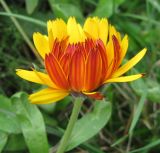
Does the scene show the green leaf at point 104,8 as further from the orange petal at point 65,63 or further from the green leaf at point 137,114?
the orange petal at point 65,63

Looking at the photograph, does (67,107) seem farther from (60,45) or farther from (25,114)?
(60,45)

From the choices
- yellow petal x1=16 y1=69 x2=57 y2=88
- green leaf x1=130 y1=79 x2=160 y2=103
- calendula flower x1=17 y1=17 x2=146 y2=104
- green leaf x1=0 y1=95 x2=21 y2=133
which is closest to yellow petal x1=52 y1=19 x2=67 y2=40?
calendula flower x1=17 y1=17 x2=146 y2=104

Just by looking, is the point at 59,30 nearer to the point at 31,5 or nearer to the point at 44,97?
the point at 44,97

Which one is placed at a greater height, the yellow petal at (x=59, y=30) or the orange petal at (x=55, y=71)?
the yellow petal at (x=59, y=30)

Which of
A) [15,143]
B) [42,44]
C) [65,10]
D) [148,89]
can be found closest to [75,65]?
[42,44]

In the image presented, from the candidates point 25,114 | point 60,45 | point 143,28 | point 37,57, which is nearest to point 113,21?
point 143,28

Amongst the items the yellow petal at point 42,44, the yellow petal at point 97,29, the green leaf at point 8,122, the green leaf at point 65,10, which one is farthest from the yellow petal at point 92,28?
the green leaf at point 65,10
